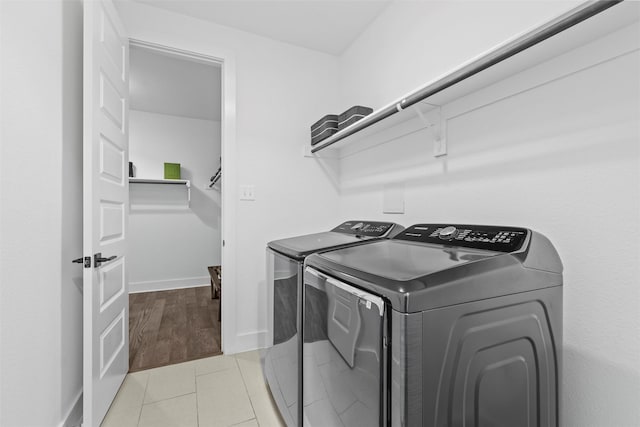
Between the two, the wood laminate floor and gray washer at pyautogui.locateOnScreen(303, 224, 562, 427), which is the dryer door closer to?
gray washer at pyautogui.locateOnScreen(303, 224, 562, 427)

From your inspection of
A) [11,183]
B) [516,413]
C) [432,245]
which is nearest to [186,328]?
[11,183]

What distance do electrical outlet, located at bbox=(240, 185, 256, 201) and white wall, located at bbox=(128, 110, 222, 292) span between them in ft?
7.29

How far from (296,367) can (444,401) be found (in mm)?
735

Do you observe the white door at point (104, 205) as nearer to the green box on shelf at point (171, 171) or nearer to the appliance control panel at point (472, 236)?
the appliance control panel at point (472, 236)

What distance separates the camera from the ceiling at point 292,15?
193cm

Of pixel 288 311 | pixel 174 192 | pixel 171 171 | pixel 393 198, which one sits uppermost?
pixel 171 171

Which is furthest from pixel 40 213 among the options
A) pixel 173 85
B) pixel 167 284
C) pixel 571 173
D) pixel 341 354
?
pixel 167 284

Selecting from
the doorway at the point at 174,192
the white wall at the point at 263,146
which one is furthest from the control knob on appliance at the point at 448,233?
the doorway at the point at 174,192

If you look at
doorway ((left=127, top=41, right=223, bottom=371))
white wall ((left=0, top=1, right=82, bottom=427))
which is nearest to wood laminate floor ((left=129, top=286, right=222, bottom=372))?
doorway ((left=127, top=41, right=223, bottom=371))

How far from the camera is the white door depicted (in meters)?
1.28

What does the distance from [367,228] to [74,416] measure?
1.83m

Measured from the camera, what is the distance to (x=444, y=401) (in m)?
0.70

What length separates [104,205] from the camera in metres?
1.48

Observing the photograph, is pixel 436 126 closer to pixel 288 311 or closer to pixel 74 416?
pixel 288 311
